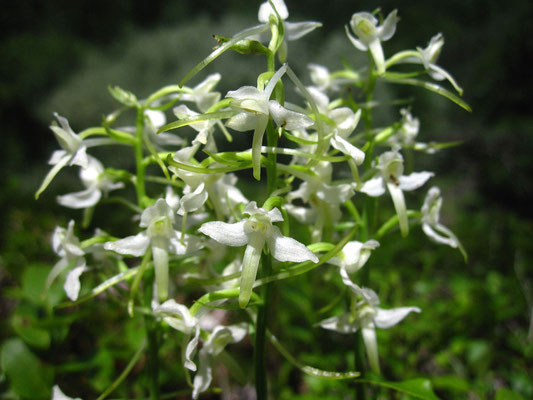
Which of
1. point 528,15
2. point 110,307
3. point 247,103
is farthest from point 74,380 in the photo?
point 528,15

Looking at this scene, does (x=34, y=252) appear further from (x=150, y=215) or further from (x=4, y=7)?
(x=4, y=7)

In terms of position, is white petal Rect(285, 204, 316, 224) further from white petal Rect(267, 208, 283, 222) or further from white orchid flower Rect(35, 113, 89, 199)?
white orchid flower Rect(35, 113, 89, 199)

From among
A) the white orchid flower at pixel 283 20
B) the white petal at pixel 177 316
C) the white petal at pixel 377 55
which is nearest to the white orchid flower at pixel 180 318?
the white petal at pixel 177 316

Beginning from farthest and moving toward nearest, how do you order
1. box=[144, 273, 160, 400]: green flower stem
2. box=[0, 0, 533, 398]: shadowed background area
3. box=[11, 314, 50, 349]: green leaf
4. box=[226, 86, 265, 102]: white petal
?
box=[0, 0, 533, 398]: shadowed background area
box=[11, 314, 50, 349]: green leaf
box=[144, 273, 160, 400]: green flower stem
box=[226, 86, 265, 102]: white petal

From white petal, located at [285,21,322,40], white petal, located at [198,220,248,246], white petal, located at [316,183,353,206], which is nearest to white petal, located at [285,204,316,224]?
white petal, located at [316,183,353,206]

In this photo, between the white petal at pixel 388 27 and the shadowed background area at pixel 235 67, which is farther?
the shadowed background area at pixel 235 67

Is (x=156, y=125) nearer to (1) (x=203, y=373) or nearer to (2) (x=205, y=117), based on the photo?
(2) (x=205, y=117)

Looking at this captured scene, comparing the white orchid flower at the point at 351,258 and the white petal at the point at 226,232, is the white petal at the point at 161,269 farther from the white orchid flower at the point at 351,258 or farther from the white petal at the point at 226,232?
the white orchid flower at the point at 351,258
